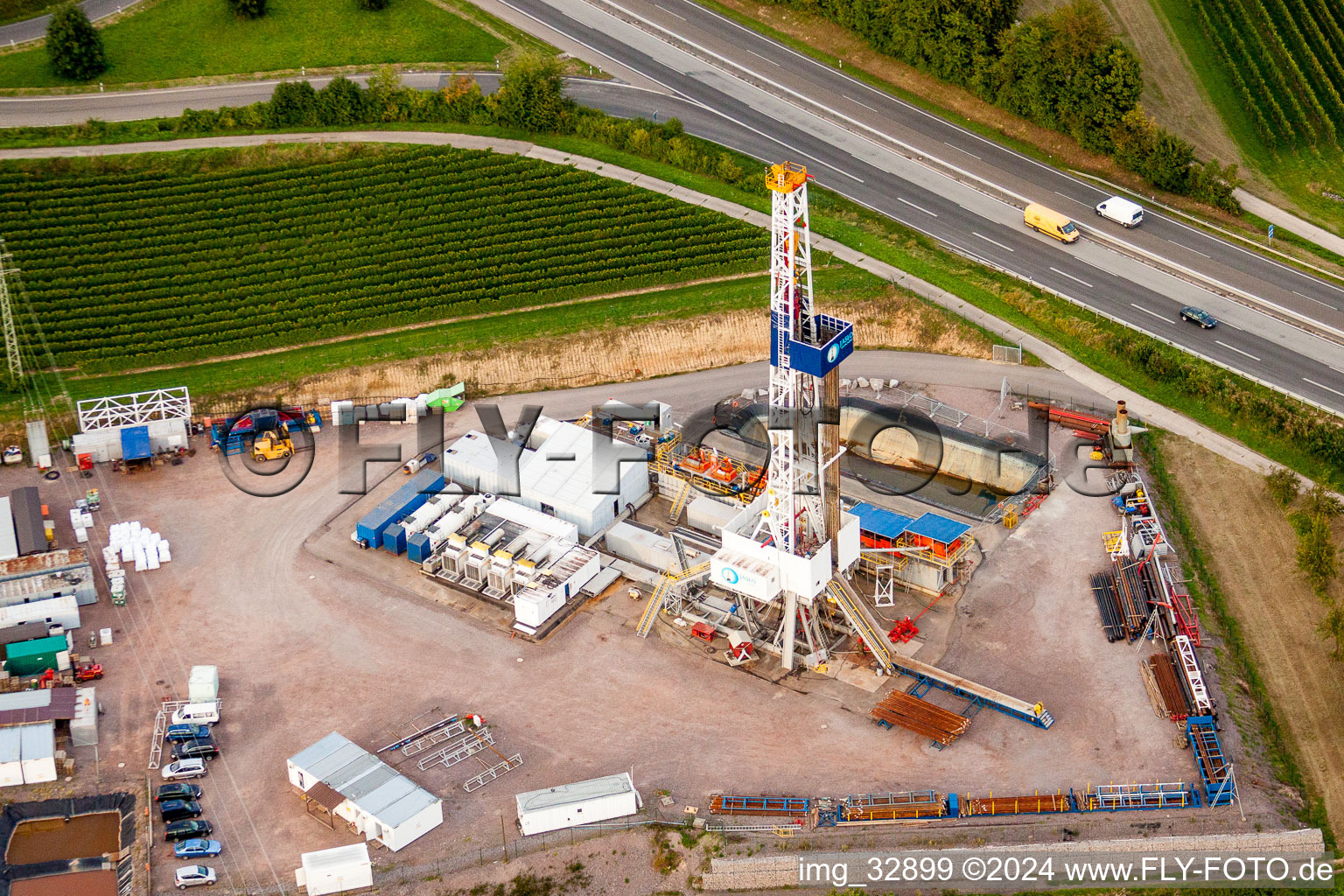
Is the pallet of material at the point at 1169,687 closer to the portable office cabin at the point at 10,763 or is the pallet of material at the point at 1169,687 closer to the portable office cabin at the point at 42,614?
the portable office cabin at the point at 10,763

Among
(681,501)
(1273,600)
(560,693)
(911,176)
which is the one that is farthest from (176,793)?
(911,176)

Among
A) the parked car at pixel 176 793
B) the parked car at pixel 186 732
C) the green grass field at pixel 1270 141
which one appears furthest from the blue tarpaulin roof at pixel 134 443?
the green grass field at pixel 1270 141

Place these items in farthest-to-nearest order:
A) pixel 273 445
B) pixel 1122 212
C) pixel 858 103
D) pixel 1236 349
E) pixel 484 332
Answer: pixel 858 103, pixel 1122 212, pixel 484 332, pixel 1236 349, pixel 273 445

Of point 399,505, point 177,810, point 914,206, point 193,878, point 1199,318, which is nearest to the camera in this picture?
point 193,878

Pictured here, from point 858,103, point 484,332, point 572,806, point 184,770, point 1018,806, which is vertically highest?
point 858,103

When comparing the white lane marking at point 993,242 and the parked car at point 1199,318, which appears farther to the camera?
the white lane marking at point 993,242

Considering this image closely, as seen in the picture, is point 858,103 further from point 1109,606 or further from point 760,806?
point 760,806

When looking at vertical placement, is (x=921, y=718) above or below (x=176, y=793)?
above

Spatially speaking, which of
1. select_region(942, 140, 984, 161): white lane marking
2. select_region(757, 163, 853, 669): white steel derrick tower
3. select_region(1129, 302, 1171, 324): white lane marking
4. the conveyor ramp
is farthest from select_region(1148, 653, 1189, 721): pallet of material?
select_region(942, 140, 984, 161): white lane marking
